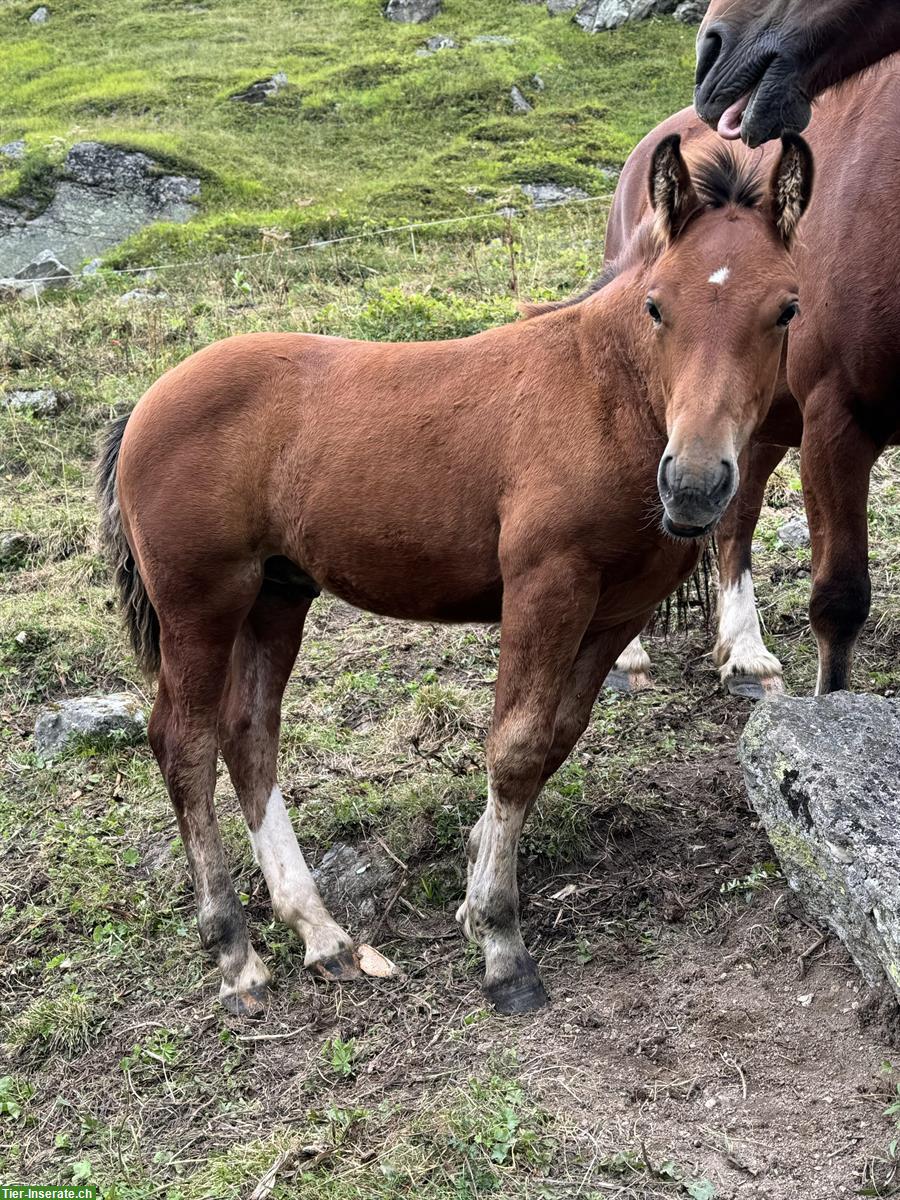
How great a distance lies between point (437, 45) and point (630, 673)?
2820 centimetres

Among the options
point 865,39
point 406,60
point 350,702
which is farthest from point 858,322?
point 406,60

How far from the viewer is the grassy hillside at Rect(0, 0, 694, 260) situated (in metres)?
20.2

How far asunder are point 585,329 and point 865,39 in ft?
5.37

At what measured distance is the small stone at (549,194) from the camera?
1908 cm

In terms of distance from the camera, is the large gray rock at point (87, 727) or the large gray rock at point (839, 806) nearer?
the large gray rock at point (839, 806)

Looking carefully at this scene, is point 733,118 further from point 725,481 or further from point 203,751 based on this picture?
point 203,751

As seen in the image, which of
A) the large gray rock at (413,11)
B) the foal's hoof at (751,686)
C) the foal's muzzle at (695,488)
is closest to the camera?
the foal's muzzle at (695,488)

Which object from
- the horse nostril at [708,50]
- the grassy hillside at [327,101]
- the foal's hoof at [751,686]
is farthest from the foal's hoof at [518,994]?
the grassy hillside at [327,101]

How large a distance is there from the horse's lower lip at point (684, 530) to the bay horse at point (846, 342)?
1118 millimetres

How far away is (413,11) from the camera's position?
104ft

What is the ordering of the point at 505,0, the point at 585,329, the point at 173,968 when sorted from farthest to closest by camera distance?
1. the point at 505,0
2. the point at 173,968
3. the point at 585,329

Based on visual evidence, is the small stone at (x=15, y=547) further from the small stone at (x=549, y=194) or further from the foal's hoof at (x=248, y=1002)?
the small stone at (x=549, y=194)

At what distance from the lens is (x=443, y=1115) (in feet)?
9.98

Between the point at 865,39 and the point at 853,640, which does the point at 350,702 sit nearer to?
the point at 853,640
